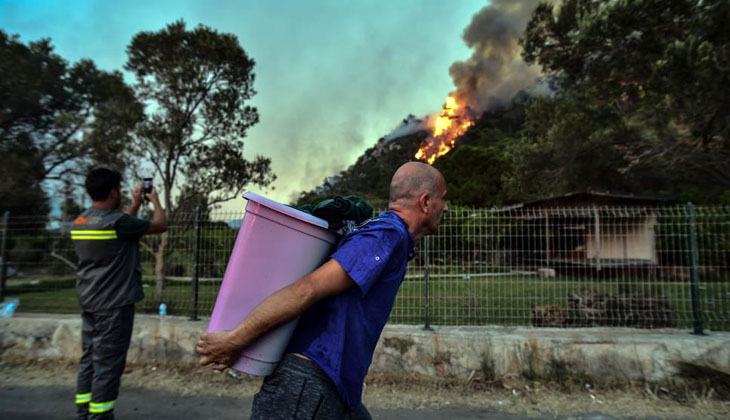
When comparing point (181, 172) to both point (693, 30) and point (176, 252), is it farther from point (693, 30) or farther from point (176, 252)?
point (693, 30)

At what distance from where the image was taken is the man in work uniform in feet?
10.6

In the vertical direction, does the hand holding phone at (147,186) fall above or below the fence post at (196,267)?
above

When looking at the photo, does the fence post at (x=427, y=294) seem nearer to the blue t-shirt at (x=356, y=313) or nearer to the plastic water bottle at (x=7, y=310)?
the blue t-shirt at (x=356, y=313)

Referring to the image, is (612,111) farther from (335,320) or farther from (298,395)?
(298,395)

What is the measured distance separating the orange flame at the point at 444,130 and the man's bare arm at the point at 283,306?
6.03 ft

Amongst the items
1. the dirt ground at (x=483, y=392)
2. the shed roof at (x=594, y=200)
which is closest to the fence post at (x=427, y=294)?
the dirt ground at (x=483, y=392)

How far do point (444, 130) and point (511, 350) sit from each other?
8.71 ft

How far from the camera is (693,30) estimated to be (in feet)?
31.4

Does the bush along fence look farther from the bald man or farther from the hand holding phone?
the bald man

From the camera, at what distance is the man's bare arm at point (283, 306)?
1.41m

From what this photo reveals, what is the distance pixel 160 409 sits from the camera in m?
4.21

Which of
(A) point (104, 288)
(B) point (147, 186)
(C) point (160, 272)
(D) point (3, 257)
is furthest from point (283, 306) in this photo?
(D) point (3, 257)

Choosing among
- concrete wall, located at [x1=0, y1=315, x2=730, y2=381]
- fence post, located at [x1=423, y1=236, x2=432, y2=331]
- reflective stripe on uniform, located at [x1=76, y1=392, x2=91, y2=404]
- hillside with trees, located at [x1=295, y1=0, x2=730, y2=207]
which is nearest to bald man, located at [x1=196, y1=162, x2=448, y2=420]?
reflective stripe on uniform, located at [x1=76, y1=392, x2=91, y2=404]

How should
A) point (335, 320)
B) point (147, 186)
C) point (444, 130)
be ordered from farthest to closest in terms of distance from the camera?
point (444, 130) → point (147, 186) → point (335, 320)
